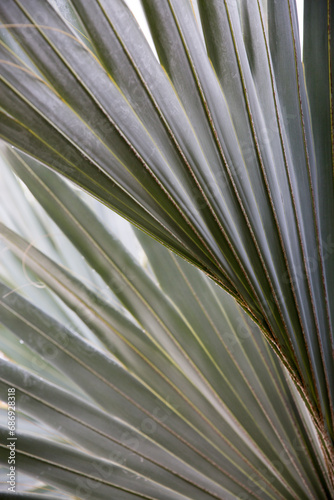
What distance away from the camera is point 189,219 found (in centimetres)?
50

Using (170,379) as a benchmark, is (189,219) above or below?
above

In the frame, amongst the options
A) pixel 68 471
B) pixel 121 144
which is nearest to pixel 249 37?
pixel 121 144

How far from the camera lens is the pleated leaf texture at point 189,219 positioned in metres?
0.45

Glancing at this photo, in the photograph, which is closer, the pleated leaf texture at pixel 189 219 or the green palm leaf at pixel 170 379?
the pleated leaf texture at pixel 189 219

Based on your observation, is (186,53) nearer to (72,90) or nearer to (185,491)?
(72,90)

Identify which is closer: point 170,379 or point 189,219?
point 189,219

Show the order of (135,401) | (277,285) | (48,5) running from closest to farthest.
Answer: (48,5) < (277,285) < (135,401)

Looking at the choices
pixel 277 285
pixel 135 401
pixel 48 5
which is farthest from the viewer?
pixel 135 401

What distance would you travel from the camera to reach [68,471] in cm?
60

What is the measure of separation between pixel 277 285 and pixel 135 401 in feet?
0.98

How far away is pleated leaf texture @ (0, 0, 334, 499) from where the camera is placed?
45cm

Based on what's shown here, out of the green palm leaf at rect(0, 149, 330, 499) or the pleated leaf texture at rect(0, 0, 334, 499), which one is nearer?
the pleated leaf texture at rect(0, 0, 334, 499)

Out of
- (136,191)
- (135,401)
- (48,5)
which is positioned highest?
(48,5)

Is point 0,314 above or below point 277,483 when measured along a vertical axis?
Answer: above
